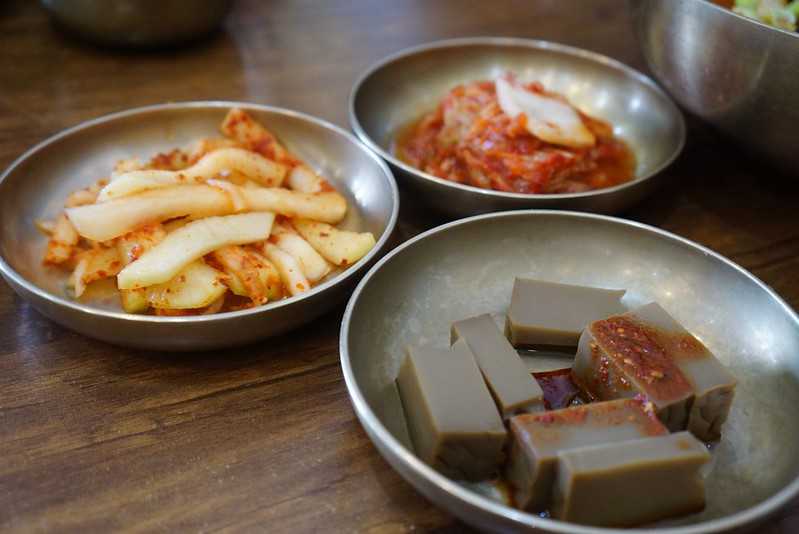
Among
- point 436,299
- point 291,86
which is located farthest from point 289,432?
point 291,86

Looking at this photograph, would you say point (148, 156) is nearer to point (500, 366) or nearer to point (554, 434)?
point (500, 366)

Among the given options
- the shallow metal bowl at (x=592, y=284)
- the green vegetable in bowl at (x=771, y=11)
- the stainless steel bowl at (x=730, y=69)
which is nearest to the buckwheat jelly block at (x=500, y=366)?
the shallow metal bowl at (x=592, y=284)

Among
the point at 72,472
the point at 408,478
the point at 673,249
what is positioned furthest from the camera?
the point at 673,249

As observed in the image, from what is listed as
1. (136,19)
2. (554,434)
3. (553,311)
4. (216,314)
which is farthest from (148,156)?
(554,434)

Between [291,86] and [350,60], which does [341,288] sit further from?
[350,60]

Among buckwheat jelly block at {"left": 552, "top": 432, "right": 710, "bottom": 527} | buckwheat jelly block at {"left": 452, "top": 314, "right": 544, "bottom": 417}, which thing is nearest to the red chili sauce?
buckwheat jelly block at {"left": 452, "top": 314, "right": 544, "bottom": 417}

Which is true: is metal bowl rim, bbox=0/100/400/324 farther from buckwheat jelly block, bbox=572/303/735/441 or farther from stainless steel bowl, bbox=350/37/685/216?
buckwheat jelly block, bbox=572/303/735/441
